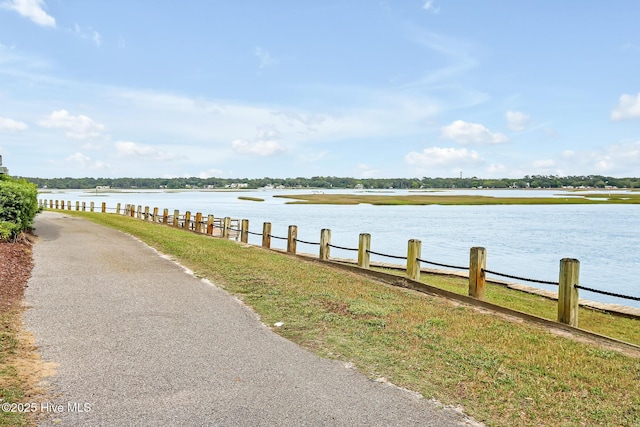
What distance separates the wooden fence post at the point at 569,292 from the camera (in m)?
9.27

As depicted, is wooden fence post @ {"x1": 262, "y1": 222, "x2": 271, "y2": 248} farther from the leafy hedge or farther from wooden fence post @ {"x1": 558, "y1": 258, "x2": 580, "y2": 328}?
wooden fence post @ {"x1": 558, "y1": 258, "x2": 580, "y2": 328}

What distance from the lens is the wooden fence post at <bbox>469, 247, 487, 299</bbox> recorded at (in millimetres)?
11265

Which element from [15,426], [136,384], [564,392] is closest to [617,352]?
[564,392]

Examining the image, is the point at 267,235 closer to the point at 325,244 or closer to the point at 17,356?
the point at 325,244

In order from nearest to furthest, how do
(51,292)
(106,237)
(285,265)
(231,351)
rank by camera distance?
(231,351) → (51,292) → (285,265) → (106,237)

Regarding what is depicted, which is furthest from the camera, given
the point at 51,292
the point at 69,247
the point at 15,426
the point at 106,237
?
the point at 106,237

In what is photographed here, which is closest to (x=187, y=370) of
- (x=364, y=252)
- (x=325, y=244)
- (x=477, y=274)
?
(x=477, y=274)

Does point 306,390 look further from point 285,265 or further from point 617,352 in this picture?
point 285,265

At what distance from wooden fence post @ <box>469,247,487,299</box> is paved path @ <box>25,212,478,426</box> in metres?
5.14

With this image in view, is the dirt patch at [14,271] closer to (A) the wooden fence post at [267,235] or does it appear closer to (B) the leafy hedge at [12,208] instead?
(B) the leafy hedge at [12,208]

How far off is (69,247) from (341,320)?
12.8 meters

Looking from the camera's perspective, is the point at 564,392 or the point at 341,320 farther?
the point at 341,320

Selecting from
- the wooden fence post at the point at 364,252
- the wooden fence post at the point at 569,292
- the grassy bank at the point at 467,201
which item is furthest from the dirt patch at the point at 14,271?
the grassy bank at the point at 467,201

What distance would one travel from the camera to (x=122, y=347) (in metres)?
6.89
